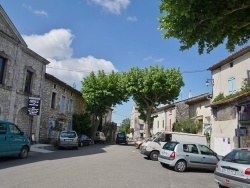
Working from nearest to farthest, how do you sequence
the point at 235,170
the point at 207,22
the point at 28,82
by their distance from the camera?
the point at 235,170
the point at 207,22
the point at 28,82

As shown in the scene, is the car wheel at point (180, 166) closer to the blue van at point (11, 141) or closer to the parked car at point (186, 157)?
the parked car at point (186, 157)

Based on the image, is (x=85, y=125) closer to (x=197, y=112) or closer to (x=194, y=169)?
(x=197, y=112)

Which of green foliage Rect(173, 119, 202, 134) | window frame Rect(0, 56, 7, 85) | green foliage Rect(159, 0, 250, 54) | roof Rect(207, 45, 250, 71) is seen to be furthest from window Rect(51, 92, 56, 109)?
green foliage Rect(159, 0, 250, 54)

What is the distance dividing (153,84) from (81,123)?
11599 mm

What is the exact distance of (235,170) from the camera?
7.92 meters

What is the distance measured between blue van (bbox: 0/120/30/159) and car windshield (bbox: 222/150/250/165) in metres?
9.51

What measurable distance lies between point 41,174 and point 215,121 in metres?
16.5

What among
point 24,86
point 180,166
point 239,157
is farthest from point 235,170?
point 24,86

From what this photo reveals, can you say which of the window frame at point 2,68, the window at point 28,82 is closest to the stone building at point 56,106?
Answer: the window at point 28,82

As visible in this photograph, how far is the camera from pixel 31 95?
2448 cm

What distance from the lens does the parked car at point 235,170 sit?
24.9 feet

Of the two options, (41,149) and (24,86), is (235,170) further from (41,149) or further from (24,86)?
(24,86)

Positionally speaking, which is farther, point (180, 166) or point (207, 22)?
point (180, 166)

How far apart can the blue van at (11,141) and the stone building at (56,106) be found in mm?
12627
